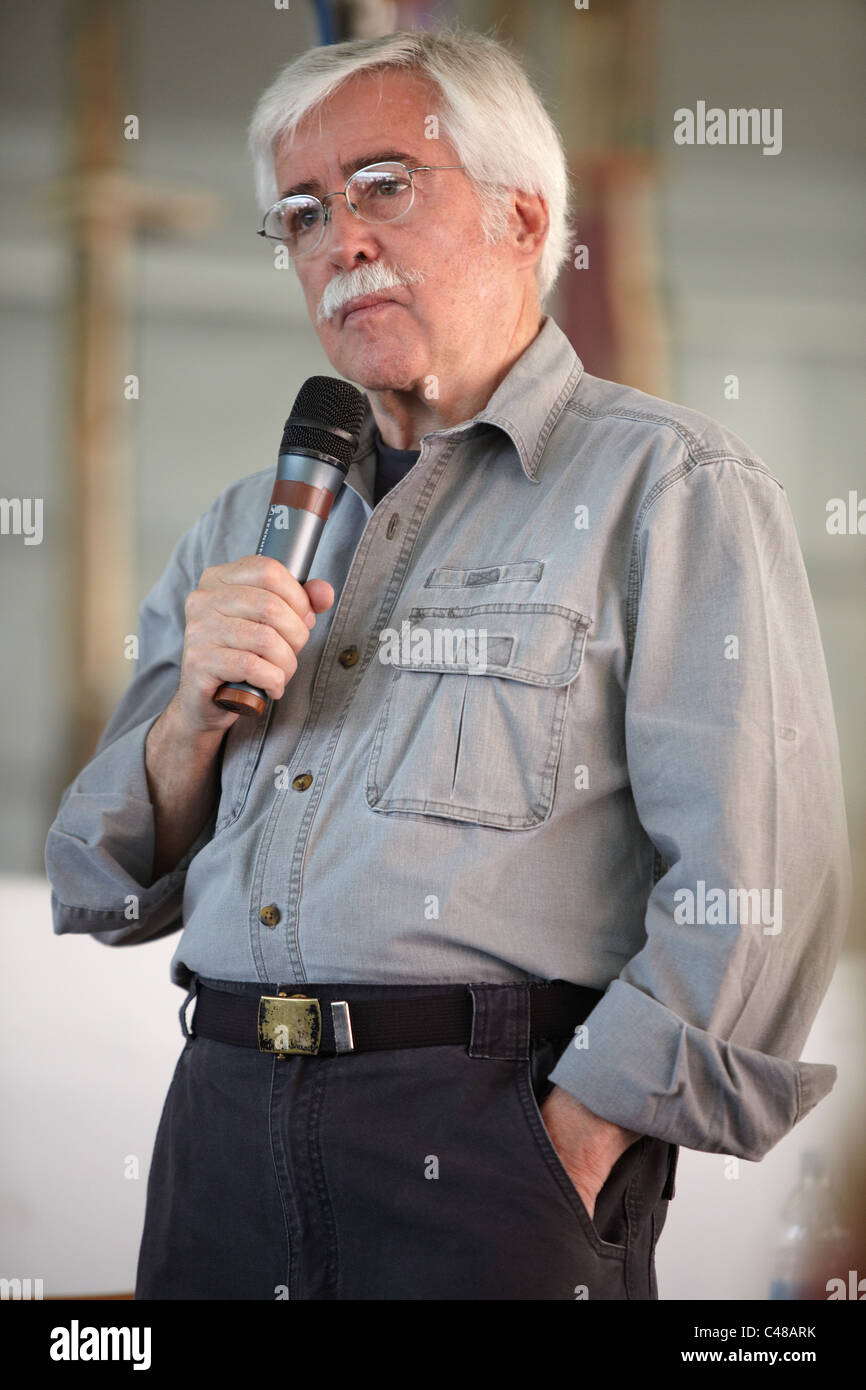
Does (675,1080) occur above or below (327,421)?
below

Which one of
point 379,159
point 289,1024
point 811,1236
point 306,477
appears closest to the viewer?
point 289,1024

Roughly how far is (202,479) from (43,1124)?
4.55 ft

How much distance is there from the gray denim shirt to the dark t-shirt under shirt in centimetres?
20

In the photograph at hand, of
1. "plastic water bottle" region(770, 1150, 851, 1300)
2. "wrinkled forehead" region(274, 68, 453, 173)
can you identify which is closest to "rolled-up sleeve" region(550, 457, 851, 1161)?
"wrinkled forehead" region(274, 68, 453, 173)

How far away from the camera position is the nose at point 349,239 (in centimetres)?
139

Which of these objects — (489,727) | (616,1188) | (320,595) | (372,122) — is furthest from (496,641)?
(372,122)

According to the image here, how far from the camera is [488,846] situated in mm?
1149

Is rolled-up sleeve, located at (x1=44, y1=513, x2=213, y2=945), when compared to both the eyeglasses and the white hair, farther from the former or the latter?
the white hair

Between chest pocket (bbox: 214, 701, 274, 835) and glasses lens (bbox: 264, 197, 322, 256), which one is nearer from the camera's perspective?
chest pocket (bbox: 214, 701, 274, 835)

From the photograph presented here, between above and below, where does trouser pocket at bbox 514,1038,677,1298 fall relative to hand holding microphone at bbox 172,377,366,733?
below

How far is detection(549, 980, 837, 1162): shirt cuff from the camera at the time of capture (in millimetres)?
1076

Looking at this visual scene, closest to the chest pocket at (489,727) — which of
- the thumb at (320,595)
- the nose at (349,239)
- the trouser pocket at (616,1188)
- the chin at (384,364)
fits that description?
the thumb at (320,595)

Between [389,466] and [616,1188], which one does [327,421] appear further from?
[616,1188]

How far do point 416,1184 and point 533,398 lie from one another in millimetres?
832
